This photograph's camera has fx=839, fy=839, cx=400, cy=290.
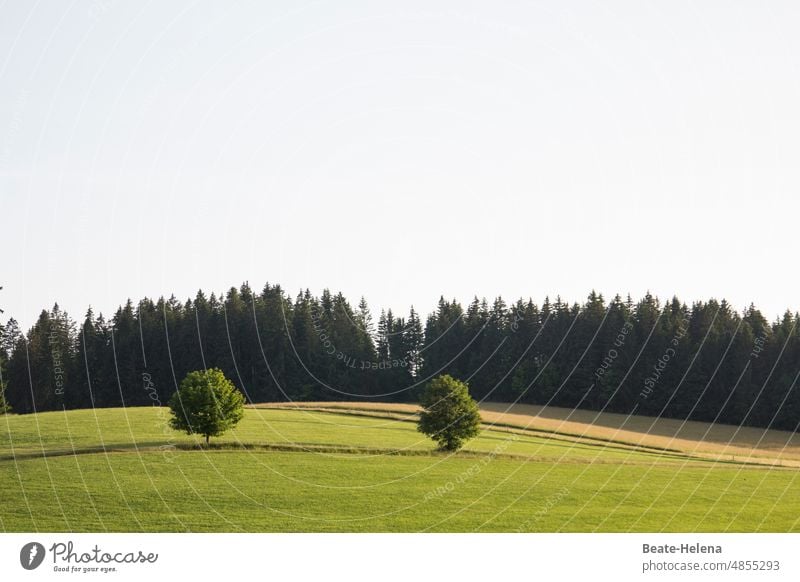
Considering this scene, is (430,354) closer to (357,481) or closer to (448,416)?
(448,416)

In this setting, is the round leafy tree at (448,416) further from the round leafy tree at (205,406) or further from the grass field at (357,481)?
the round leafy tree at (205,406)

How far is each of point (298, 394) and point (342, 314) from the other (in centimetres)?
2015

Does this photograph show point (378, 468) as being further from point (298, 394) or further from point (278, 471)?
point (298, 394)

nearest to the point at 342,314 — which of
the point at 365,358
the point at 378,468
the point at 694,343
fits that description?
the point at 365,358

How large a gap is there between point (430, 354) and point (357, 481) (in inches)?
3289

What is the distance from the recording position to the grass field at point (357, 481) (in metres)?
35.5

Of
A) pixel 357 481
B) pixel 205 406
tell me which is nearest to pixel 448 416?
pixel 357 481

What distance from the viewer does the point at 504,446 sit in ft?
204

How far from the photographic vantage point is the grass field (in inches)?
1398

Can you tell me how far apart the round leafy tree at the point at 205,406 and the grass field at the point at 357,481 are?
1268mm

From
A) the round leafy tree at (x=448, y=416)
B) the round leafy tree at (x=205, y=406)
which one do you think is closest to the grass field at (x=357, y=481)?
the round leafy tree at (x=205, y=406)

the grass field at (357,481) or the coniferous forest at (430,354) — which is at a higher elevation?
the coniferous forest at (430,354)

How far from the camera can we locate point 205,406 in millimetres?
52188

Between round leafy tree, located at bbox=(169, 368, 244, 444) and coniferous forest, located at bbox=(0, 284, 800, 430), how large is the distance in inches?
1550
